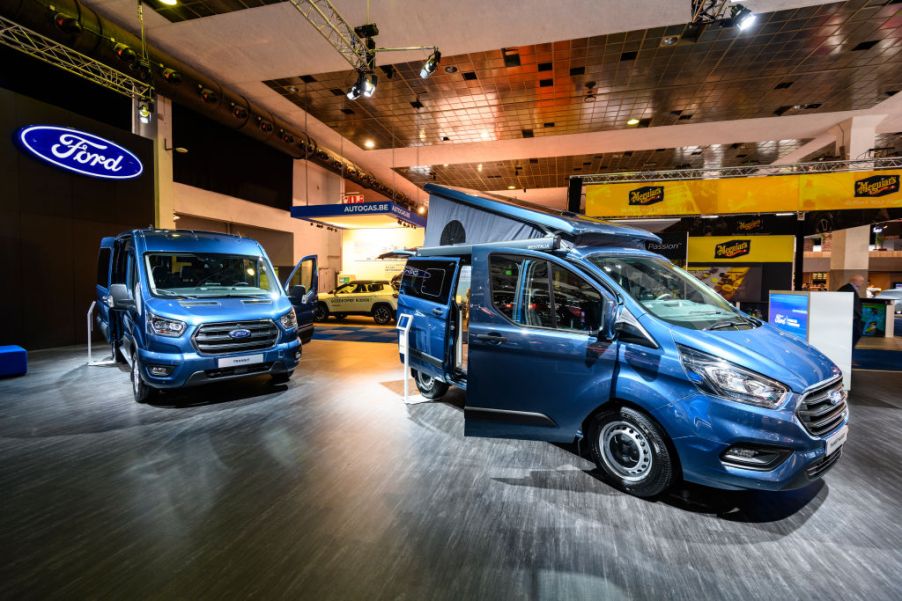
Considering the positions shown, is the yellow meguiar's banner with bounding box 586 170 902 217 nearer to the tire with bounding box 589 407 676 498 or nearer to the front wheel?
the tire with bounding box 589 407 676 498

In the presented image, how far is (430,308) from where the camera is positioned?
4379mm

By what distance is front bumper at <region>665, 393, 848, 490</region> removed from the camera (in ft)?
7.55

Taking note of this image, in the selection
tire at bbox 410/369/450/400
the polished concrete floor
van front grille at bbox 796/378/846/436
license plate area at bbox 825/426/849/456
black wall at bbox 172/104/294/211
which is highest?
black wall at bbox 172/104/294/211

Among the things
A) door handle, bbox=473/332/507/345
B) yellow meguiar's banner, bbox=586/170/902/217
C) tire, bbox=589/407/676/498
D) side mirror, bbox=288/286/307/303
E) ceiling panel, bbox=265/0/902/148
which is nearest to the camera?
tire, bbox=589/407/676/498

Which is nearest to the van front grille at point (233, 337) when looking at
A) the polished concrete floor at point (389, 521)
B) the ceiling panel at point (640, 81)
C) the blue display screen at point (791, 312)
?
the polished concrete floor at point (389, 521)

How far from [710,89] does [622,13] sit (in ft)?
14.0

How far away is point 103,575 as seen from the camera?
6.57ft

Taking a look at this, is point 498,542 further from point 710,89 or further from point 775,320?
point 710,89

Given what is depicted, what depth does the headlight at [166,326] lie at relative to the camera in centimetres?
423

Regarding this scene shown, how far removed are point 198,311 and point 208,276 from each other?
989 millimetres

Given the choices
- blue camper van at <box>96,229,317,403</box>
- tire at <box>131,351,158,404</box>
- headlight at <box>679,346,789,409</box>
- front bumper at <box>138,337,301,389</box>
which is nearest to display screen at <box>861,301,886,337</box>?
headlight at <box>679,346,789,409</box>

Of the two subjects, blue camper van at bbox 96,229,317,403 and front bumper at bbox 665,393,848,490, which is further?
blue camper van at bbox 96,229,317,403

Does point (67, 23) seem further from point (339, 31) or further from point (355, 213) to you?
point (355, 213)

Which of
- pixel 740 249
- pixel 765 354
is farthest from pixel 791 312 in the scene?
pixel 765 354
